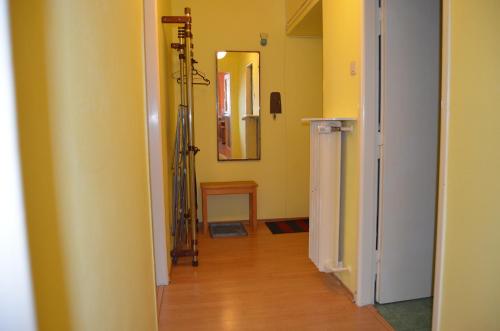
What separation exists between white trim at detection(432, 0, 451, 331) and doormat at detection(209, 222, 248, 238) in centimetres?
251

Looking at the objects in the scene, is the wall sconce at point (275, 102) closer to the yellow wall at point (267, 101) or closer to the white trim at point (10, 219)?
the yellow wall at point (267, 101)

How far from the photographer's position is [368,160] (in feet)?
7.19

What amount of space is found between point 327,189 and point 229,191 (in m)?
1.72

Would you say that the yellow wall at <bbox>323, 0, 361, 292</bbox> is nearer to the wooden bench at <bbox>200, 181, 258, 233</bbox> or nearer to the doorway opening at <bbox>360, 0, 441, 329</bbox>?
the doorway opening at <bbox>360, 0, 441, 329</bbox>

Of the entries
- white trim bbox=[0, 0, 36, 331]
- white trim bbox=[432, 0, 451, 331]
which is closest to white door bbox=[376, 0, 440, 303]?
white trim bbox=[432, 0, 451, 331]

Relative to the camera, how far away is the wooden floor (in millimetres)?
2082

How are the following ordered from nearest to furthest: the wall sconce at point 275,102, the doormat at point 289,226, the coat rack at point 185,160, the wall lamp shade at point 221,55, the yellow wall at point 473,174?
1. the yellow wall at point 473,174
2. the coat rack at point 185,160
3. the doormat at point 289,226
4. the wall lamp shade at point 221,55
5. the wall sconce at point 275,102

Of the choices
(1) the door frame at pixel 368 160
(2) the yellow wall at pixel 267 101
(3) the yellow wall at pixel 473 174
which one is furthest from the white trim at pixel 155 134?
(3) the yellow wall at pixel 473 174

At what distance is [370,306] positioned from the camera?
7.38ft

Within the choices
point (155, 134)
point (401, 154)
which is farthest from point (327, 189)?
point (155, 134)

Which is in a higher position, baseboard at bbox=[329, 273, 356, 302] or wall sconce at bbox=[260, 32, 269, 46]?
wall sconce at bbox=[260, 32, 269, 46]

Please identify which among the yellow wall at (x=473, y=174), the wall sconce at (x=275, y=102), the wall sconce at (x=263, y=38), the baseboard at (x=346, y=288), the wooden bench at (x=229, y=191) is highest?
the wall sconce at (x=263, y=38)

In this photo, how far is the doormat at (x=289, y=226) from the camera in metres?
4.02

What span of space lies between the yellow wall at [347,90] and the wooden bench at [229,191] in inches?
65.3
